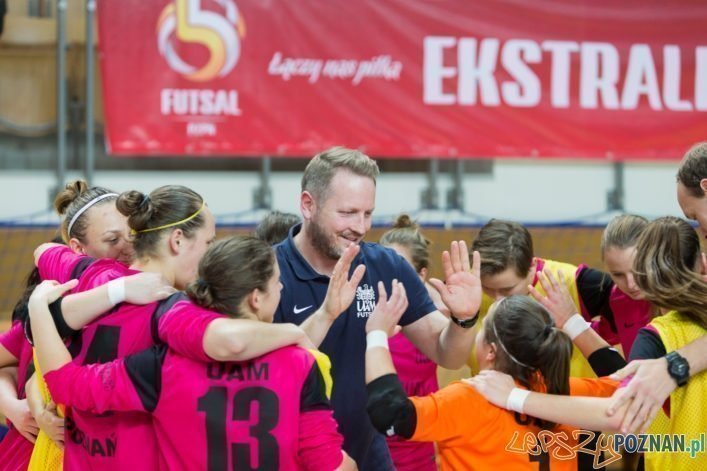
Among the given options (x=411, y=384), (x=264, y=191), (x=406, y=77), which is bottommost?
(x=411, y=384)

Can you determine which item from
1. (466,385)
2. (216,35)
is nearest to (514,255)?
(466,385)

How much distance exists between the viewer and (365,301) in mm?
3277

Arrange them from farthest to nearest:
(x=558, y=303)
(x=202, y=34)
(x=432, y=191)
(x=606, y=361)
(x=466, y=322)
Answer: (x=432, y=191)
(x=202, y=34)
(x=558, y=303)
(x=606, y=361)
(x=466, y=322)

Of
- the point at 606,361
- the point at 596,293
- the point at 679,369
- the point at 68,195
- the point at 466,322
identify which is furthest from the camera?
the point at 596,293

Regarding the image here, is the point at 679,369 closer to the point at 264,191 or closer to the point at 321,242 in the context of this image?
the point at 321,242

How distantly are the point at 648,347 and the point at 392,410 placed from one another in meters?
0.81

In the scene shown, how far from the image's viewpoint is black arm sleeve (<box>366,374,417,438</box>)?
9.02 feet

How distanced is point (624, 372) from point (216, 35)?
677 cm

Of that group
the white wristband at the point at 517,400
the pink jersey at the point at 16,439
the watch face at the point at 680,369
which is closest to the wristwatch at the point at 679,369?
the watch face at the point at 680,369

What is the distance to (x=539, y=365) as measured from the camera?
2857mm

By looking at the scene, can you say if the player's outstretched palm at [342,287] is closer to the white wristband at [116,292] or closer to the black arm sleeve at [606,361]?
the white wristband at [116,292]

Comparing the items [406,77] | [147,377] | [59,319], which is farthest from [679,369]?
[406,77]

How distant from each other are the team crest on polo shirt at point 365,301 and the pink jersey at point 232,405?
1.75ft

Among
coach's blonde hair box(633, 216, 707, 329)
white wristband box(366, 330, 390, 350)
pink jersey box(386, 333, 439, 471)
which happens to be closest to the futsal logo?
pink jersey box(386, 333, 439, 471)
